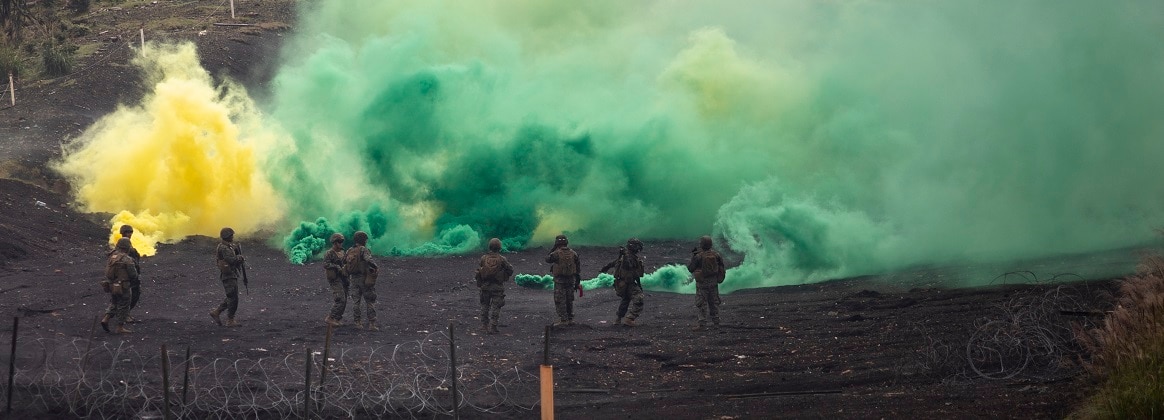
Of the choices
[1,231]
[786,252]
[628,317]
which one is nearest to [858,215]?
[786,252]

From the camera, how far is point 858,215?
24422 mm

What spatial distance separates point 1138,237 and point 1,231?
80.4 feet

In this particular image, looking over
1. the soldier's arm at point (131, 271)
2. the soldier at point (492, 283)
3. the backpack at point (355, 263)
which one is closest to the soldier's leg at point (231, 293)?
the soldier's arm at point (131, 271)

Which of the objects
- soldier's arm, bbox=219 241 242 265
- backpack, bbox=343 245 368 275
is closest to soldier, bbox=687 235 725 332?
backpack, bbox=343 245 368 275

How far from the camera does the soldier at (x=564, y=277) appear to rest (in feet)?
59.9

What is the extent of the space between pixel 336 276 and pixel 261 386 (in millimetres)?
4930

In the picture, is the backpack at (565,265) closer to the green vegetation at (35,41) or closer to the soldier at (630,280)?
the soldier at (630,280)

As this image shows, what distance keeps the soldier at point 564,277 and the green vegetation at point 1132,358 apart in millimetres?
8108

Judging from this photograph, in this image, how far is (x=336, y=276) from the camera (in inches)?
699

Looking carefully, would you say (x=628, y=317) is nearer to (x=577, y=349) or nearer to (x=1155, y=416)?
(x=577, y=349)

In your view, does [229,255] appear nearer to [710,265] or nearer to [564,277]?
[564,277]

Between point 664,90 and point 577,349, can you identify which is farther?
point 664,90

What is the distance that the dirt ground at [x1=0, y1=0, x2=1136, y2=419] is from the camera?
12.2m

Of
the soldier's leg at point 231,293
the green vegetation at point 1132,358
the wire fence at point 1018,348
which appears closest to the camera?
the green vegetation at point 1132,358
